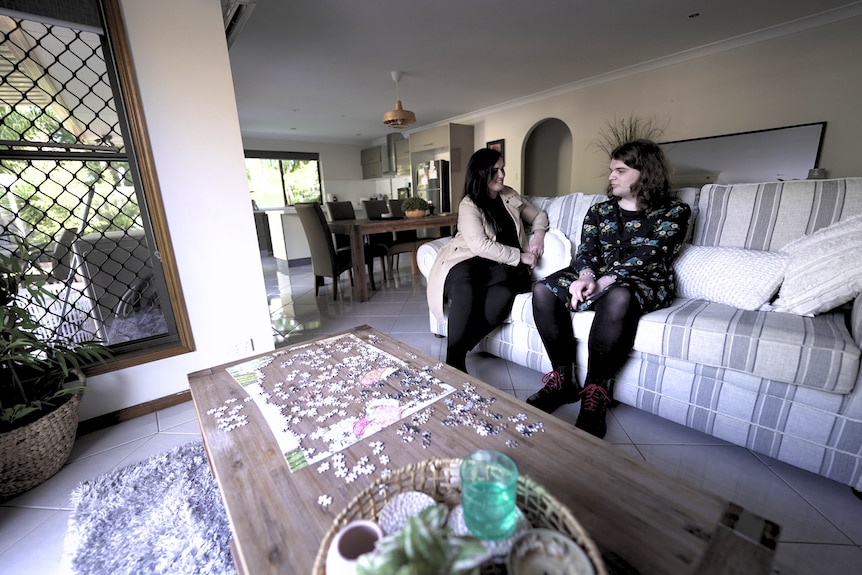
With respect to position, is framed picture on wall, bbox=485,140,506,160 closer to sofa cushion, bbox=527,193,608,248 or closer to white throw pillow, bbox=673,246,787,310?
sofa cushion, bbox=527,193,608,248

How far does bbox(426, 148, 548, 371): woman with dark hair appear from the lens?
5.84ft

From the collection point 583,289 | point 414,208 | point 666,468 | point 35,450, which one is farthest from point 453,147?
point 35,450

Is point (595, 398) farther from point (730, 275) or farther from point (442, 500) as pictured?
point (442, 500)

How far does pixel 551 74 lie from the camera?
4.13m

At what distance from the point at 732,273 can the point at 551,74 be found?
12.0ft

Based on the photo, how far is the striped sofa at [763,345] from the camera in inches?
41.5

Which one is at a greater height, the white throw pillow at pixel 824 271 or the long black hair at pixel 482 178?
the long black hair at pixel 482 178

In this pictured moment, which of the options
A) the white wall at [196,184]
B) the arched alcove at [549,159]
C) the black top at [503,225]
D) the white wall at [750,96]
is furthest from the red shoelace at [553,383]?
the arched alcove at [549,159]

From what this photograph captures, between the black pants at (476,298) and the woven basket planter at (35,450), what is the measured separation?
5.05ft

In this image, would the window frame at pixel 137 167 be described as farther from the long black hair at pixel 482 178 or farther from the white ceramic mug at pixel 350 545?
the white ceramic mug at pixel 350 545

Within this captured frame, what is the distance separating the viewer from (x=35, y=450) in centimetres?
122

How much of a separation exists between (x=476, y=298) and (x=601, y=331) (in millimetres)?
610

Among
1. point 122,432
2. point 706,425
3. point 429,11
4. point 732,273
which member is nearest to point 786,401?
point 706,425

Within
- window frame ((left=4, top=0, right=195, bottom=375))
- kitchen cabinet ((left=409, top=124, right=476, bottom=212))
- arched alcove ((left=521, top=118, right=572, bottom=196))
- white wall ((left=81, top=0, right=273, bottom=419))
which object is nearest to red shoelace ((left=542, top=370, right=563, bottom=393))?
white wall ((left=81, top=0, right=273, bottom=419))
